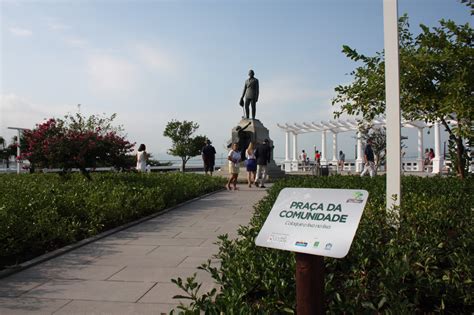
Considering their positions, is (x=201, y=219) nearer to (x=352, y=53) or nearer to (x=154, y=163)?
(x=352, y=53)

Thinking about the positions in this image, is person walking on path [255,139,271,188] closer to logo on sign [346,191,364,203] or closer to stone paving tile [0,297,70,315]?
stone paving tile [0,297,70,315]

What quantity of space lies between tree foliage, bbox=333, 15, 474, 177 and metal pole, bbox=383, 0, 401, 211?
185 cm

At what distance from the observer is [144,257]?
5.32m

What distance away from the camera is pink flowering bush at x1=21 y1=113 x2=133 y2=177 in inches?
462

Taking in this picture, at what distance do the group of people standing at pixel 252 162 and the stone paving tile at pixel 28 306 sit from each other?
421 inches

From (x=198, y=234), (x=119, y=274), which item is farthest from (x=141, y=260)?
(x=198, y=234)

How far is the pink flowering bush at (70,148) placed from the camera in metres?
11.7

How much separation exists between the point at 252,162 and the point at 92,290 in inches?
442

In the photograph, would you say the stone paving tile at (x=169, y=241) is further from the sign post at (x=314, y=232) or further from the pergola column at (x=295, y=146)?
the pergola column at (x=295, y=146)

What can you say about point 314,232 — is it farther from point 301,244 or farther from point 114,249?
point 114,249

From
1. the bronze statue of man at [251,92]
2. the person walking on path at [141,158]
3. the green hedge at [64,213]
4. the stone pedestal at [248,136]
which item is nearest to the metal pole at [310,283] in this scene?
→ the green hedge at [64,213]

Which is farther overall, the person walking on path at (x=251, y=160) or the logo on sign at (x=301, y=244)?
the person walking on path at (x=251, y=160)

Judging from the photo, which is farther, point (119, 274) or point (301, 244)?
point (119, 274)

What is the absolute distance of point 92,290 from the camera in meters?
4.02
